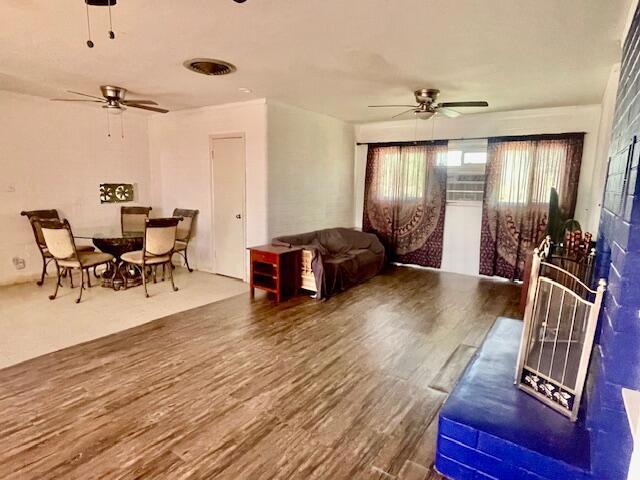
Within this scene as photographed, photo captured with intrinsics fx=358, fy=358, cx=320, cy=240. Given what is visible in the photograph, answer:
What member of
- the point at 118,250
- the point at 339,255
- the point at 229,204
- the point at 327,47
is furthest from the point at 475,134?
the point at 118,250

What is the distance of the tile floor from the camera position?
3217mm

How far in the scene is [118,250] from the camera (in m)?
4.71

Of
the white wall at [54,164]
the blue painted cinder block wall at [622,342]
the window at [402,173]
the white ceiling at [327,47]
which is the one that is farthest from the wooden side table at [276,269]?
the blue painted cinder block wall at [622,342]

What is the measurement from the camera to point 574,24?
8.05 ft

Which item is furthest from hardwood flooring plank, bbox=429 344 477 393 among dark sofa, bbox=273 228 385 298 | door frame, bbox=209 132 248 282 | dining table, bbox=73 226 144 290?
dining table, bbox=73 226 144 290

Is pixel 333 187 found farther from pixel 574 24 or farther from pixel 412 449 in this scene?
pixel 412 449

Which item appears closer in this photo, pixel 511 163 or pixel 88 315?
pixel 88 315

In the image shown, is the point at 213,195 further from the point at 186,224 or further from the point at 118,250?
the point at 118,250

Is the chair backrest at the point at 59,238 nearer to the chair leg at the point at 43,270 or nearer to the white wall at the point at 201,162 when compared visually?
the chair leg at the point at 43,270

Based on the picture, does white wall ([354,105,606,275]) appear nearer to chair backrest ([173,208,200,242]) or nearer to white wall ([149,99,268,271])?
white wall ([149,99,268,271])

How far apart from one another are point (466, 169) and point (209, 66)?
13.9 ft

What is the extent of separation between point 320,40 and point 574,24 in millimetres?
1768

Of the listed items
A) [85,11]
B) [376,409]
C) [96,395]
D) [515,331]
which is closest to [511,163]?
[515,331]

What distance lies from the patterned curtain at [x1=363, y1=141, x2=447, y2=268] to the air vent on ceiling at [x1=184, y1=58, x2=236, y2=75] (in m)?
3.55
